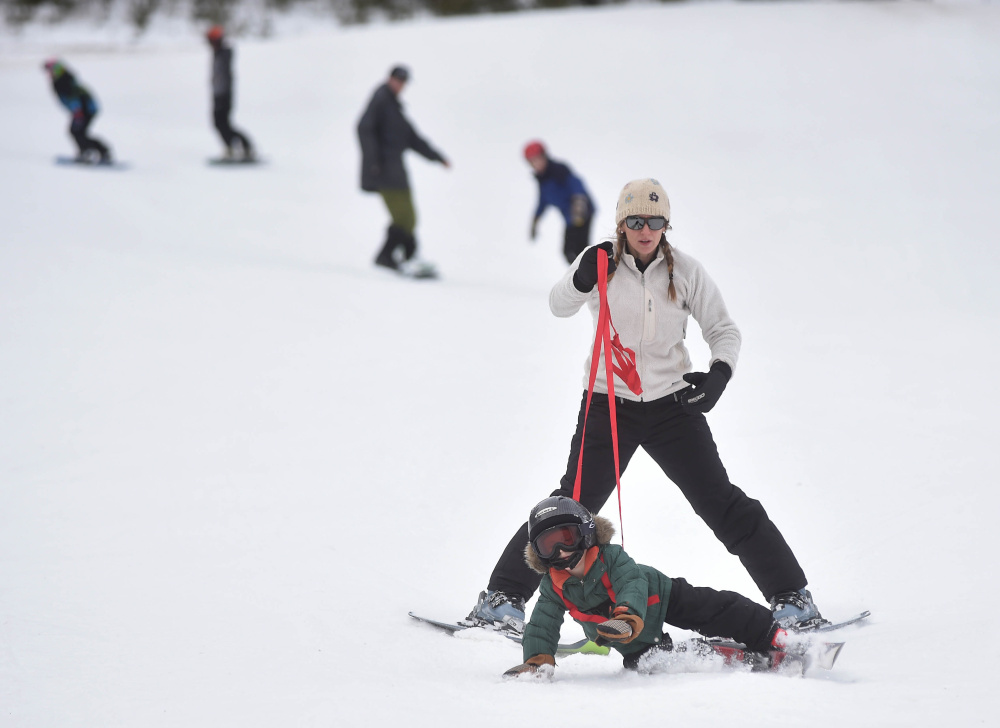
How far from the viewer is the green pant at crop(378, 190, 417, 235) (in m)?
7.60

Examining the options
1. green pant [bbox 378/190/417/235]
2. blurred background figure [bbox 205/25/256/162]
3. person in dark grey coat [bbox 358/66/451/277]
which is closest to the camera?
person in dark grey coat [bbox 358/66/451/277]

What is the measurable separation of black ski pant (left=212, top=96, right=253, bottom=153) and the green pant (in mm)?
4768

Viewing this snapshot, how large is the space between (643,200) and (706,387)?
597 millimetres

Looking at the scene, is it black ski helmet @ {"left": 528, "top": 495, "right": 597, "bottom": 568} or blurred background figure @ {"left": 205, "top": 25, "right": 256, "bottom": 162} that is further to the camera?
blurred background figure @ {"left": 205, "top": 25, "right": 256, "bottom": 162}

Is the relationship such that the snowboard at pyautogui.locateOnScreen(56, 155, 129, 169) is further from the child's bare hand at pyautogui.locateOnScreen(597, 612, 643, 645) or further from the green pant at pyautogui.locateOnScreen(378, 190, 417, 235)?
the child's bare hand at pyautogui.locateOnScreen(597, 612, 643, 645)

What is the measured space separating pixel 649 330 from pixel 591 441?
0.41m

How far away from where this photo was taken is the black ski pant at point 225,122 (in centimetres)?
1143

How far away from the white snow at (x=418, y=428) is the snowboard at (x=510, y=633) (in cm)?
6

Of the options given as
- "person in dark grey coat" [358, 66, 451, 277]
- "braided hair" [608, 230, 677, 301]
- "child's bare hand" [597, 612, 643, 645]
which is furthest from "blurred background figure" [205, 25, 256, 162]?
"child's bare hand" [597, 612, 643, 645]

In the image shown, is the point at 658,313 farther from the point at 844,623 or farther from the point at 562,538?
the point at 844,623

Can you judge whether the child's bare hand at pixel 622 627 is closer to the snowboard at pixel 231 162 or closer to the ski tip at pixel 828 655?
the ski tip at pixel 828 655

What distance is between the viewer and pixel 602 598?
2.69 m

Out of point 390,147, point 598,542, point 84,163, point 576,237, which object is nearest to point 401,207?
point 390,147

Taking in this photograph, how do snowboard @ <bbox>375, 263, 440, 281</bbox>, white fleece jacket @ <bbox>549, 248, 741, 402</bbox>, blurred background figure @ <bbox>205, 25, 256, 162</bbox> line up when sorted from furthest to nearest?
blurred background figure @ <bbox>205, 25, 256, 162</bbox> < snowboard @ <bbox>375, 263, 440, 281</bbox> < white fleece jacket @ <bbox>549, 248, 741, 402</bbox>
